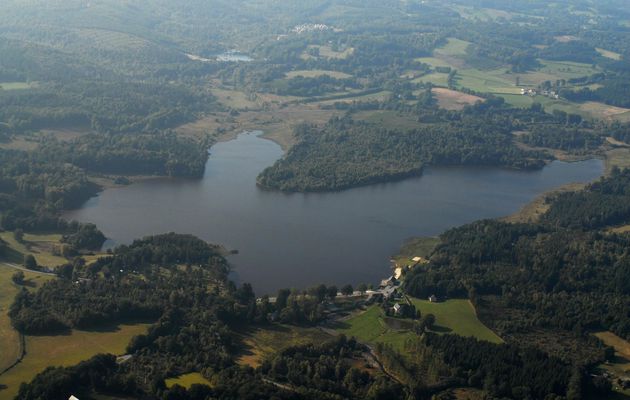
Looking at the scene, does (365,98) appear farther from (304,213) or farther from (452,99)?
(304,213)

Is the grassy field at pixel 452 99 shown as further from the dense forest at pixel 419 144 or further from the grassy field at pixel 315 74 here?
the grassy field at pixel 315 74

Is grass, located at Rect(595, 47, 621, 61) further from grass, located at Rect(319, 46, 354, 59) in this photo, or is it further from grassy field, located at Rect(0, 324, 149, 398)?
grassy field, located at Rect(0, 324, 149, 398)

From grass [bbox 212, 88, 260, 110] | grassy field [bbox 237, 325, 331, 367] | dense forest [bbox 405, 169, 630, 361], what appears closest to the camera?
grassy field [bbox 237, 325, 331, 367]

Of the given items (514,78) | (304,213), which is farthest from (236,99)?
(304,213)

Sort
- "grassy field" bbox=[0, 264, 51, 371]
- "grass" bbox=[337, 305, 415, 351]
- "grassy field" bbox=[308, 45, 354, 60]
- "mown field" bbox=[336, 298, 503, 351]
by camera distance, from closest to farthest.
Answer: "grassy field" bbox=[0, 264, 51, 371]
"grass" bbox=[337, 305, 415, 351]
"mown field" bbox=[336, 298, 503, 351]
"grassy field" bbox=[308, 45, 354, 60]

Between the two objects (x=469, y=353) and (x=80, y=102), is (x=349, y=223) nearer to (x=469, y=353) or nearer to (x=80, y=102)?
(x=469, y=353)

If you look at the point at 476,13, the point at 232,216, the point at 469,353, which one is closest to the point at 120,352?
the point at 469,353

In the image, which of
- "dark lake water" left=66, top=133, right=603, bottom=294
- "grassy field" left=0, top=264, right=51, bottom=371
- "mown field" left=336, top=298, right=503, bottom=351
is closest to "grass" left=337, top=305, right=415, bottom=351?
"mown field" left=336, top=298, right=503, bottom=351
